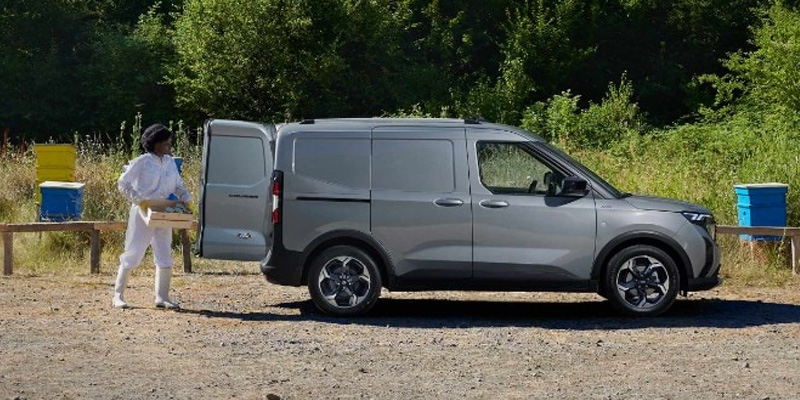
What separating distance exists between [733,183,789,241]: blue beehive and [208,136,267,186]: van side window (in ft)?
20.0

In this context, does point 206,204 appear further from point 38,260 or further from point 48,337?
point 38,260

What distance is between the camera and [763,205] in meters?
17.9

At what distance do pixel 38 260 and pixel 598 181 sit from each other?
7.84 metres

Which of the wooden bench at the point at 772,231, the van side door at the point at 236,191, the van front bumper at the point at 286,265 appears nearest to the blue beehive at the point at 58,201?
the van side door at the point at 236,191

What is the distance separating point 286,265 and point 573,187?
108 inches

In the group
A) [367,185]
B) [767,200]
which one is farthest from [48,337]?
[767,200]

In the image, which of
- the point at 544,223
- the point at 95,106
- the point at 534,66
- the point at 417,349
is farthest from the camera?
the point at 534,66

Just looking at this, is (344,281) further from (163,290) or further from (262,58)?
(262,58)

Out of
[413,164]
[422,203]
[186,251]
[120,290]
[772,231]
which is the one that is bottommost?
[120,290]

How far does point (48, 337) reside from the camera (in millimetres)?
12984

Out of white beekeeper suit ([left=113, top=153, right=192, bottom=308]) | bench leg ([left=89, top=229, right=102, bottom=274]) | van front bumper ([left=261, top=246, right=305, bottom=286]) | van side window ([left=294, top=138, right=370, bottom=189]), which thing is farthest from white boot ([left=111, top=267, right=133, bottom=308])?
bench leg ([left=89, top=229, right=102, bottom=274])

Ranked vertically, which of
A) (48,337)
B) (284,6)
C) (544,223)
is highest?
(284,6)

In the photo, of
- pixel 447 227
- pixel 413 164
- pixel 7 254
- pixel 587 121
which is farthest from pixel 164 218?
pixel 587 121

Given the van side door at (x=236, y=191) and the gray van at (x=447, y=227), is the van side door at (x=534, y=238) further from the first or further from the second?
the van side door at (x=236, y=191)
